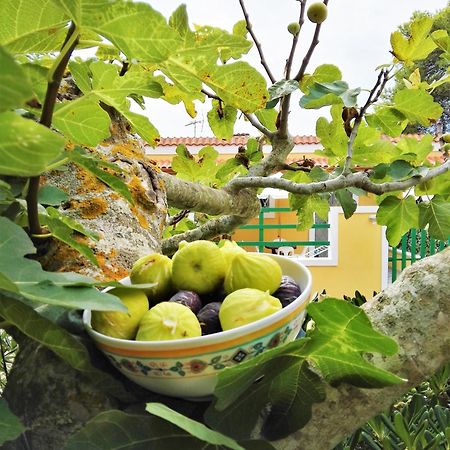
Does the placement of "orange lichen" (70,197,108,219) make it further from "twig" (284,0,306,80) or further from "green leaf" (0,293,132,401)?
"twig" (284,0,306,80)

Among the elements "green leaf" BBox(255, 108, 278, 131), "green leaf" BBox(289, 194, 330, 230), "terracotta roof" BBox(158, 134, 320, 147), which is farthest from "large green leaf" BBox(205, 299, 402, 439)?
"terracotta roof" BBox(158, 134, 320, 147)

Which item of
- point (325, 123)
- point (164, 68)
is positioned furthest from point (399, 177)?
point (164, 68)

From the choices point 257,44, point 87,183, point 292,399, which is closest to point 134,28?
point 292,399

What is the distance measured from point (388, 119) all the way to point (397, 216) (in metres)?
0.18

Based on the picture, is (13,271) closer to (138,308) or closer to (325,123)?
(138,308)

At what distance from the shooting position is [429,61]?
14492mm

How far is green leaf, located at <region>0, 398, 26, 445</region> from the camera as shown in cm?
33

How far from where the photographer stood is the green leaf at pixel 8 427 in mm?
330

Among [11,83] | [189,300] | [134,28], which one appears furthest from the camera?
[189,300]

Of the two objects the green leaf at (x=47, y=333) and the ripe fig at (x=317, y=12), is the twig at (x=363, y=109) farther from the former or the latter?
the green leaf at (x=47, y=333)

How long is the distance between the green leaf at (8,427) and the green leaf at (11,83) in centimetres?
23

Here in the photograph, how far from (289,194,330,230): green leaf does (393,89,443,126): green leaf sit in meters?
0.37

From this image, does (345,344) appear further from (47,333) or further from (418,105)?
(418,105)

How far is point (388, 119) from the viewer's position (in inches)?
37.7
